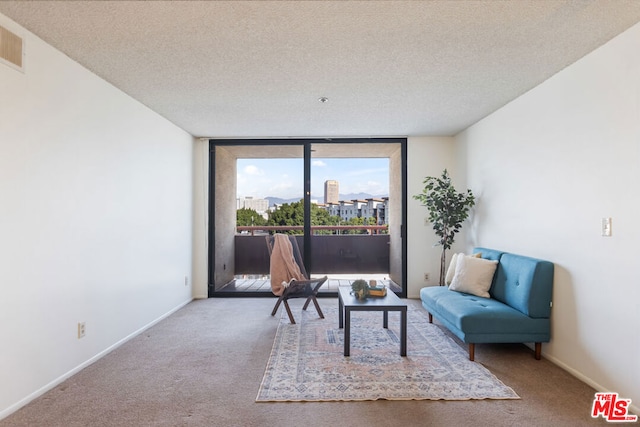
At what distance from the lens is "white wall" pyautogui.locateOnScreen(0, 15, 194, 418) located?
1.98 m

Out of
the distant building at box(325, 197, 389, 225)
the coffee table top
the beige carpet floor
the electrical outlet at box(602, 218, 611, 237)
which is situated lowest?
the beige carpet floor

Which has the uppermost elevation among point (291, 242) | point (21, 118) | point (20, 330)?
point (21, 118)

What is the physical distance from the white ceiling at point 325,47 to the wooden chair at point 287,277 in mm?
1587

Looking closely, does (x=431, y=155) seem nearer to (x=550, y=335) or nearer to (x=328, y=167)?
(x=328, y=167)

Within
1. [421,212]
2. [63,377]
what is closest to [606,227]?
[421,212]

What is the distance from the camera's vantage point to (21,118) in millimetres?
2023

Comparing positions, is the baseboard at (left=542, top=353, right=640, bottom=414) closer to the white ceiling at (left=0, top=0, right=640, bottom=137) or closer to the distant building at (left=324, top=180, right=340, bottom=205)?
the white ceiling at (left=0, top=0, right=640, bottom=137)

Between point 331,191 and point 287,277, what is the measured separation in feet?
5.55

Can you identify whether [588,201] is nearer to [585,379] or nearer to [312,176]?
[585,379]

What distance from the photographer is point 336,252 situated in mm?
5176

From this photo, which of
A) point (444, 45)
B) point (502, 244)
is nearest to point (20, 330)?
point (444, 45)

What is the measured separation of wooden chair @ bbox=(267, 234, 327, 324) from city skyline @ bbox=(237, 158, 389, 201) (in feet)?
3.87

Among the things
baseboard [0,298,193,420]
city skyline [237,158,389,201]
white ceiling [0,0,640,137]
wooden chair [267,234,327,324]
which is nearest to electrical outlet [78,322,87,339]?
baseboard [0,298,193,420]

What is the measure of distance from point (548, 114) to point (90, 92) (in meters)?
3.78
